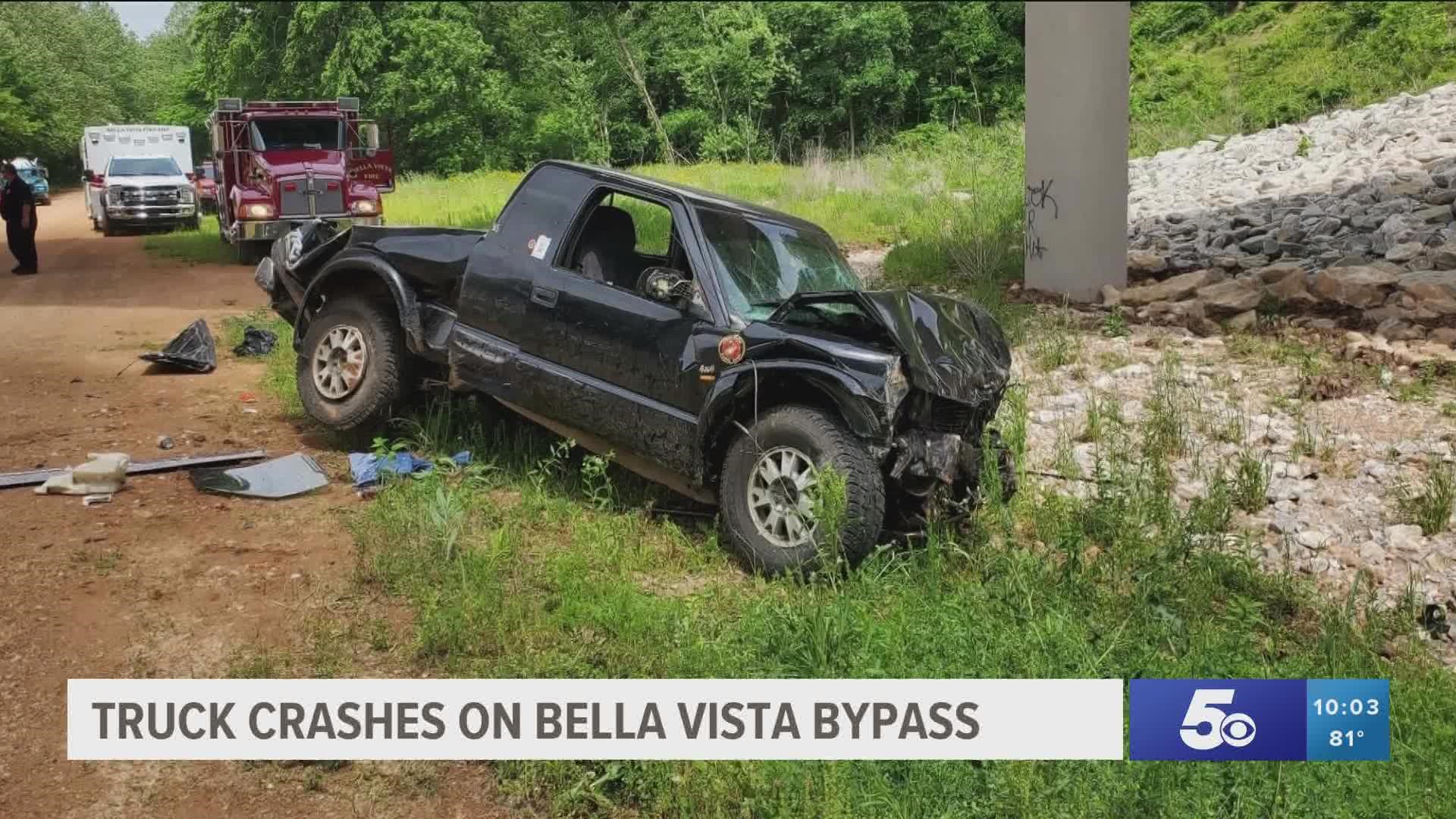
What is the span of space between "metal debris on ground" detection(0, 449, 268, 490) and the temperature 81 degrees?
5.88 meters

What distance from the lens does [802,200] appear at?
65.9ft

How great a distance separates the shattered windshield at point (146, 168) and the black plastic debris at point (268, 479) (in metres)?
19.8

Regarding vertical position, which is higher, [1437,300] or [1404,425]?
[1437,300]

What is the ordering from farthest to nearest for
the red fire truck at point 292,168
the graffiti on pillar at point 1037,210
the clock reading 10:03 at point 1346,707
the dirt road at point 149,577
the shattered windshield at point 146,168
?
the shattered windshield at point 146,168 → the red fire truck at point 292,168 → the graffiti on pillar at point 1037,210 → the clock reading 10:03 at point 1346,707 → the dirt road at point 149,577

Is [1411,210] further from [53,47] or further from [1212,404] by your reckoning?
[53,47]

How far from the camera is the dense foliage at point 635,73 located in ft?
53.9

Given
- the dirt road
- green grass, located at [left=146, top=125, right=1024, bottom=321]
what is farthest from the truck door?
green grass, located at [left=146, top=125, right=1024, bottom=321]

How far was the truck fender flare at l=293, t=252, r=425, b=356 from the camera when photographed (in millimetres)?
7172

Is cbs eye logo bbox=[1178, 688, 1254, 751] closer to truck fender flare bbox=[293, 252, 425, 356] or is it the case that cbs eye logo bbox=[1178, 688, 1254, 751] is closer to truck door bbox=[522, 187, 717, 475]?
truck door bbox=[522, 187, 717, 475]

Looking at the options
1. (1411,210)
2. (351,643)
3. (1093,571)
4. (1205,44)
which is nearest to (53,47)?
(351,643)

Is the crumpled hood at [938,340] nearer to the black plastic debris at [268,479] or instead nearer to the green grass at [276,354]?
the black plastic debris at [268,479]

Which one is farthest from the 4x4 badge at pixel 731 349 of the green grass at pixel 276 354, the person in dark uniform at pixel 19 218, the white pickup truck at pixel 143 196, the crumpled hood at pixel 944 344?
the white pickup truck at pixel 143 196

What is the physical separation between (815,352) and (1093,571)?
168 centimetres

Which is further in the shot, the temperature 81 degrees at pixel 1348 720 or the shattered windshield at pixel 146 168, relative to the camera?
the shattered windshield at pixel 146 168
